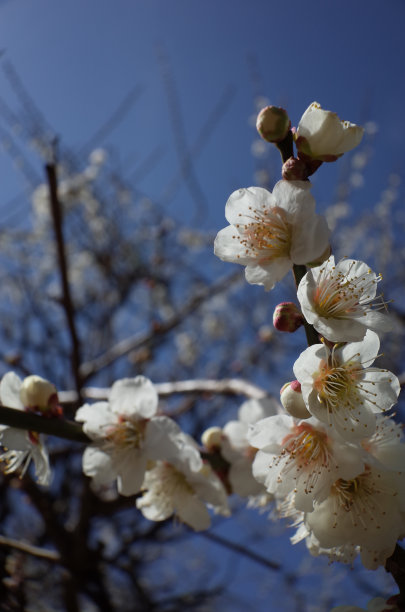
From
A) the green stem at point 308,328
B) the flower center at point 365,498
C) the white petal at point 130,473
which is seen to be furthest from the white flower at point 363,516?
the white petal at point 130,473

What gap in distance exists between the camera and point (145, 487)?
42.4 inches

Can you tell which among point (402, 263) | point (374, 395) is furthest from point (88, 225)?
point (374, 395)

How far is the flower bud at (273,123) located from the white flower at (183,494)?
2.23 feet

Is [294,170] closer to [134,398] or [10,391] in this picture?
[134,398]

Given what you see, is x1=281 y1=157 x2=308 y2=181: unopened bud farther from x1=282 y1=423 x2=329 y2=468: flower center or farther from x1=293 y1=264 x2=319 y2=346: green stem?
x1=282 y1=423 x2=329 y2=468: flower center

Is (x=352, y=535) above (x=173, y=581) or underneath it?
above

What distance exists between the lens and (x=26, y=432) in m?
0.91

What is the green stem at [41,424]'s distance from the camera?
813 millimetres

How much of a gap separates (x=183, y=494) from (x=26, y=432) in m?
0.39

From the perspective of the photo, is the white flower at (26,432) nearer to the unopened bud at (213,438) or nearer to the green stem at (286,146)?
the unopened bud at (213,438)

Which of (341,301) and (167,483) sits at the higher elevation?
(341,301)

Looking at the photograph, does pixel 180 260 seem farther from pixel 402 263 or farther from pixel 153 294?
pixel 402 263

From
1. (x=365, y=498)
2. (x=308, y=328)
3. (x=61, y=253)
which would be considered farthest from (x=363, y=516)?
(x=61, y=253)

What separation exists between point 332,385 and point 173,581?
4558 millimetres
